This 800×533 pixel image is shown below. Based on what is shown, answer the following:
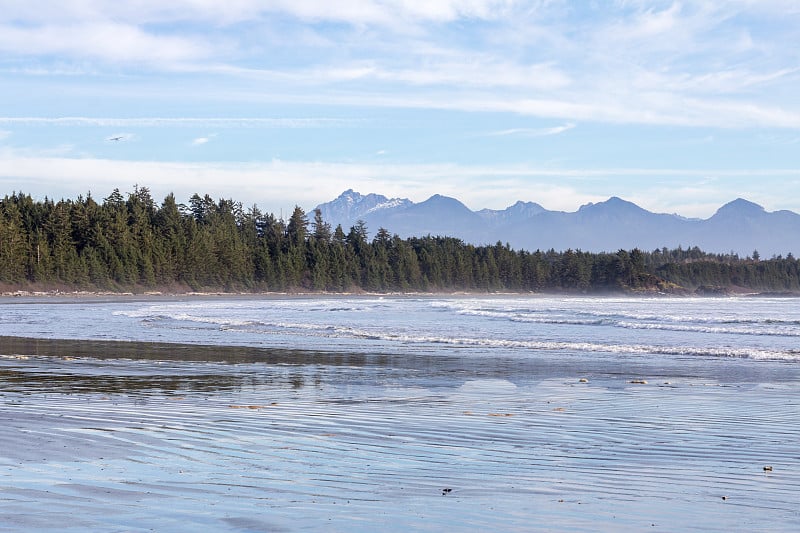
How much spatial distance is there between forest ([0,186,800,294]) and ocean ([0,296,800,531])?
91507mm

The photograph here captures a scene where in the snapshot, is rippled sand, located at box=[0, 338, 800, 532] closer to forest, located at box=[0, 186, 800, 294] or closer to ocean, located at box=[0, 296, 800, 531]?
ocean, located at box=[0, 296, 800, 531]

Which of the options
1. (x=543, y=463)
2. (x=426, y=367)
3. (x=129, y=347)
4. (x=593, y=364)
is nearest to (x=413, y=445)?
(x=543, y=463)

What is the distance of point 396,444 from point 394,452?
446 millimetres

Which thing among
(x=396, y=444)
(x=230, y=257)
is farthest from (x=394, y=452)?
(x=230, y=257)

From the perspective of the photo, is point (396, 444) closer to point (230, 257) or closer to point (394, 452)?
point (394, 452)

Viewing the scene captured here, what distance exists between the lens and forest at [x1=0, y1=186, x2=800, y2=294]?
10650 centimetres

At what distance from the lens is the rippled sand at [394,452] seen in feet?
20.0

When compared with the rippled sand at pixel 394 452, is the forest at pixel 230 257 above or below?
above

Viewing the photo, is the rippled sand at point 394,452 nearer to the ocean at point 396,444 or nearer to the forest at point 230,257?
the ocean at point 396,444

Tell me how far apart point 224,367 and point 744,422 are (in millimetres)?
10728

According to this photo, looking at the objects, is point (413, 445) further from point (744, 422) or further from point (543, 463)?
point (744, 422)

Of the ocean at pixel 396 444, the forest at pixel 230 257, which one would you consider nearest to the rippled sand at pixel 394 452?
the ocean at pixel 396 444

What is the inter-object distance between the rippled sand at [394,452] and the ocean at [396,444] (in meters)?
0.03

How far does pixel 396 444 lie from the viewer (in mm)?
8914
